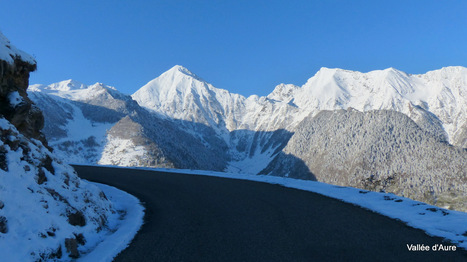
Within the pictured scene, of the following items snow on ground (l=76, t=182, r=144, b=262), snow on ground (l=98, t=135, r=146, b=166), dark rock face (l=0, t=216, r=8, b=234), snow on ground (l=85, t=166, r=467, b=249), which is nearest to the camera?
dark rock face (l=0, t=216, r=8, b=234)

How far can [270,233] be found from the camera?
7.62 metres

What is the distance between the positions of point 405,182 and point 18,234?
8023 inches

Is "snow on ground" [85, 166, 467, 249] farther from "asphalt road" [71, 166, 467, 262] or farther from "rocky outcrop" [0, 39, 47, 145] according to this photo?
"rocky outcrop" [0, 39, 47, 145]

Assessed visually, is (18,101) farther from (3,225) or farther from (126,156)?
(126,156)

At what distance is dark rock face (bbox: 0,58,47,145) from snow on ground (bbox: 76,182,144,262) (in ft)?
14.2

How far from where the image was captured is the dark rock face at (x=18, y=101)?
10430 millimetres

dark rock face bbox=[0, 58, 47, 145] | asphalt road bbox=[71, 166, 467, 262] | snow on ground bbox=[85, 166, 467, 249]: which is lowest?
asphalt road bbox=[71, 166, 467, 262]

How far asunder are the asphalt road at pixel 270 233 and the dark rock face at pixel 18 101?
5.49 meters

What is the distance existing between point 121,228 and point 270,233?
4.40m

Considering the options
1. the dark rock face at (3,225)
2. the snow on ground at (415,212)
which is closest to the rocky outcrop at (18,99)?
the dark rock face at (3,225)

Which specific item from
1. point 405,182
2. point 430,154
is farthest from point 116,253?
point 430,154

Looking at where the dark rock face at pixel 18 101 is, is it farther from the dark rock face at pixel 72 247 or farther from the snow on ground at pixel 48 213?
the dark rock face at pixel 72 247

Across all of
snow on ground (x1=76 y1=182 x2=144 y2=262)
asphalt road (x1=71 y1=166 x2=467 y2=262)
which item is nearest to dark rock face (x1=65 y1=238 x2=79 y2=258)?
snow on ground (x1=76 y1=182 x2=144 y2=262)

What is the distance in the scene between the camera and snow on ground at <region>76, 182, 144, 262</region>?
6605 mm
